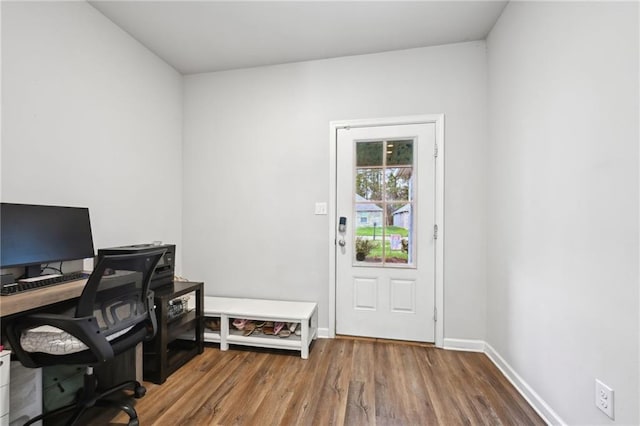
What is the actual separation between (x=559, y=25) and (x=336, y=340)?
8.79ft

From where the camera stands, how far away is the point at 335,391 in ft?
5.77

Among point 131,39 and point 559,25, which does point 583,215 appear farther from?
point 131,39

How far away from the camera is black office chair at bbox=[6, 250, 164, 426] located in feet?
3.97

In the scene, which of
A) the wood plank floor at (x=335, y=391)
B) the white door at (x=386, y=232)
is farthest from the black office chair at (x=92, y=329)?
the white door at (x=386, y=232)

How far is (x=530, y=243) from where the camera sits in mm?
1680

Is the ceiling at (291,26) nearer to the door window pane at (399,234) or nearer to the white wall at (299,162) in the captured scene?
the white wall at (299,162)

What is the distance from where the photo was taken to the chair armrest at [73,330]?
119 centimetres

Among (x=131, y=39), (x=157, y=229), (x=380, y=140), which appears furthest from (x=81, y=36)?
(x=380, y=140)

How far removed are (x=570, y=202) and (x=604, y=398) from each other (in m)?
0.86

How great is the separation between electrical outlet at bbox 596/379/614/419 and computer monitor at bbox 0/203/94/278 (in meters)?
2.87

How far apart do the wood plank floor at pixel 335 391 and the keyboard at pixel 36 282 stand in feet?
2.56

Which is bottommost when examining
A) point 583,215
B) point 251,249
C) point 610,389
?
point 610,389

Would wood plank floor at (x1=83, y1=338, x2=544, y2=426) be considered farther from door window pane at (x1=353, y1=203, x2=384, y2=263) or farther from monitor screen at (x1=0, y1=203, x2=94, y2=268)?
monitor screen at (x1=0, y1=203, x2=94, y2=268)

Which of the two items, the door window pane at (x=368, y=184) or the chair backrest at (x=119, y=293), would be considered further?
the door window pane at (x=368, y=184)
